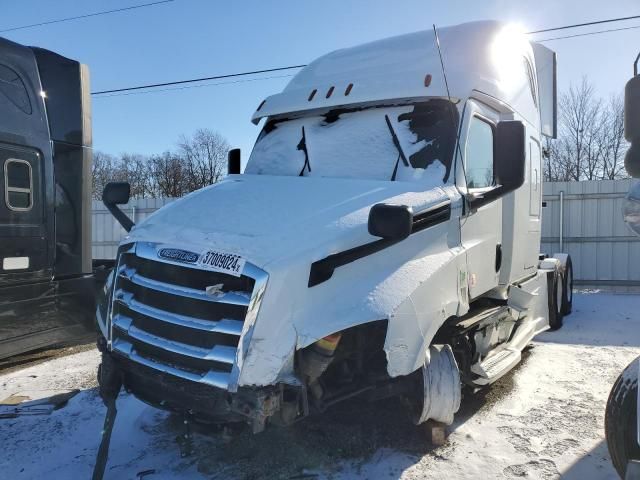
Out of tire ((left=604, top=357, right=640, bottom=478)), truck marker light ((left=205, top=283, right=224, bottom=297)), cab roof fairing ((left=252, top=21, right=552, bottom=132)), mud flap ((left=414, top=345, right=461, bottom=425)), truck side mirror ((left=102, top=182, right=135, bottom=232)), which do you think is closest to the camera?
truck marker light ((left=205, top=283, right=224, bottom=297))

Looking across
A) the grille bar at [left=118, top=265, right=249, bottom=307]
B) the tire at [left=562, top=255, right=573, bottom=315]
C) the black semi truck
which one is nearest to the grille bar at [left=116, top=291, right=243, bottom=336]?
the grille bar at [left=118, top=265, right=249, bottom=307]

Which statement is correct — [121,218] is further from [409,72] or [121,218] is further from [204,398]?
[409,72]

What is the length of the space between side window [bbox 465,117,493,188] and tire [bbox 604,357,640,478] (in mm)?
1734

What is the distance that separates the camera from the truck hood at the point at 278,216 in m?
2.76

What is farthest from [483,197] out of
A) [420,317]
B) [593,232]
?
[593,232]

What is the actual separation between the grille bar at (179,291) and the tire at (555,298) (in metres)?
6.18

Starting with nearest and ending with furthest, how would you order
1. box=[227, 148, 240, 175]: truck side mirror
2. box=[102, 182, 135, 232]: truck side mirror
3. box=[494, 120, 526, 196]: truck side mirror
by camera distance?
box=[494, 120, 526, 196]: truck side mirror < box=[102, 182, 135, 232]: truck side mirror < box=[227, 148, 240, 175]: truck side mirror

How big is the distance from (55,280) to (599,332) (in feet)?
24.9

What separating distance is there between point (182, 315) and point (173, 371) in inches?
12.5

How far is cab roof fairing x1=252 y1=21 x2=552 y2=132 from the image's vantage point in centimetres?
409

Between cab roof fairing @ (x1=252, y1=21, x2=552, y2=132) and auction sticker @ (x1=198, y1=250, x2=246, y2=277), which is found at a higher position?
cab roof fairing @ (x1=252, y1=21, x2=552, y2=132)

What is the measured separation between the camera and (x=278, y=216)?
2998 millimetres

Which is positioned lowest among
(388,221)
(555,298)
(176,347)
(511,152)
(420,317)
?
(555,298)

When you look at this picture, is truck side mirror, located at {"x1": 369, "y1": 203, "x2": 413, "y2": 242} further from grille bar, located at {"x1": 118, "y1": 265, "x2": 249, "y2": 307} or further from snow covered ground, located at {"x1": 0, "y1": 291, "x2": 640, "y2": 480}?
snow covered ground, located at {"x1": 0, "y1": 291, "x2": 640, "y2": 480}
